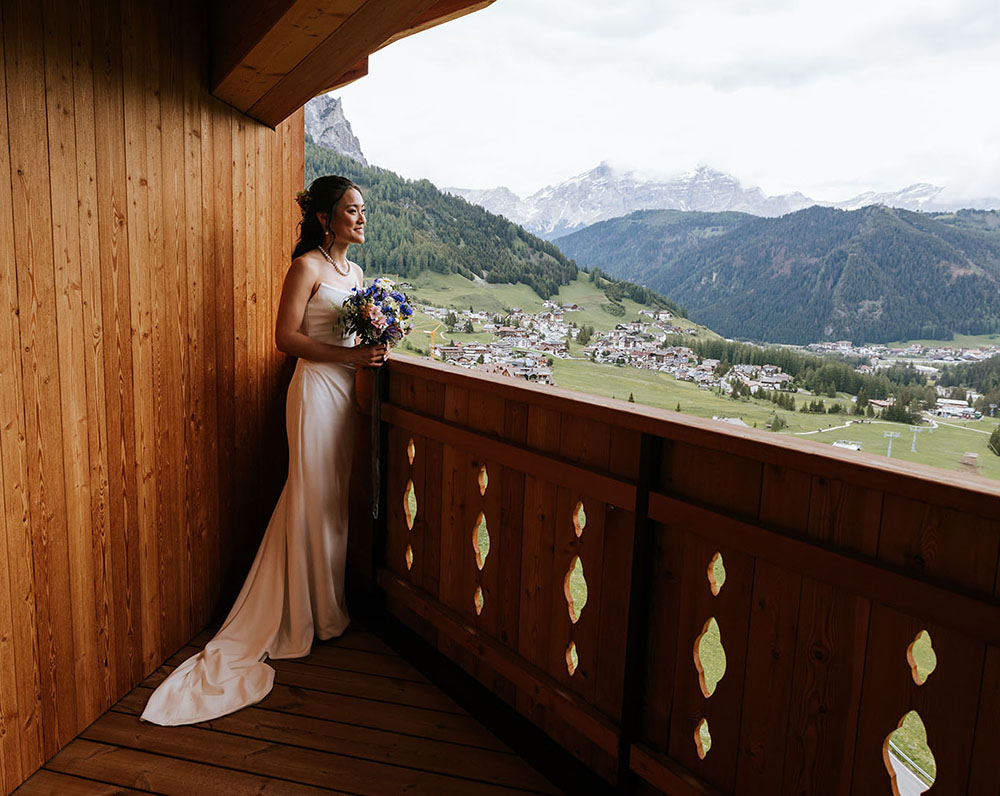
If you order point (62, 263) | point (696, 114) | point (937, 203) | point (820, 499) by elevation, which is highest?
point (696, 114)

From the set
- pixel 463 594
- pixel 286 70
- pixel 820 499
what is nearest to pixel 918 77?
pixel 820 499

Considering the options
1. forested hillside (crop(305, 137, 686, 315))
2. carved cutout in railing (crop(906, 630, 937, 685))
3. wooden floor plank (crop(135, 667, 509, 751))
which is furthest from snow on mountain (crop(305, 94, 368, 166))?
carved cutout in railing (crop(906, 630, 937, 685))

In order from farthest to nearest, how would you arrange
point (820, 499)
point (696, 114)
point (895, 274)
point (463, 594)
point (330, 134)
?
point (696, 114) → point (330, 134) → point (463, 594) → point (895, 274) → point (820, 499)

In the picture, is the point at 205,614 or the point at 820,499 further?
the point at 205,614

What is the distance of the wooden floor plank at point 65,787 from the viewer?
6.93 ft

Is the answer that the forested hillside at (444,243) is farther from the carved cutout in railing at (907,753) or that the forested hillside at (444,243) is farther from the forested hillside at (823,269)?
the carved cutout in railing at (907,753)

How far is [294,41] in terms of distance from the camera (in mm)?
2236

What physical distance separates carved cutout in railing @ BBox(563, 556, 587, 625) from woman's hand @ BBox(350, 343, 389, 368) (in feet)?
4.06

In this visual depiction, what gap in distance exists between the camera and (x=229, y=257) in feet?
10.1

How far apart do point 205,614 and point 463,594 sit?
1255mm

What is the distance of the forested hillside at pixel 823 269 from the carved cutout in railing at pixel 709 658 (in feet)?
3.80

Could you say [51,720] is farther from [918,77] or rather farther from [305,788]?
[918,77]

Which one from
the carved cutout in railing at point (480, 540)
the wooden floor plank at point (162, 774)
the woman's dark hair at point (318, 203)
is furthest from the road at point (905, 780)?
the woman's dark hair at point (318, 203)

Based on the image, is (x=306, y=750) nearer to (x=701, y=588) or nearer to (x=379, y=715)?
(x=379, y=715)
